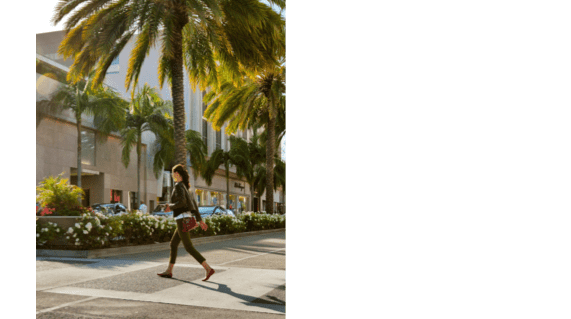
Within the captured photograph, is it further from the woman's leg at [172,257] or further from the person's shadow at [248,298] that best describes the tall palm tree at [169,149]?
the person's shadow at [248,298]

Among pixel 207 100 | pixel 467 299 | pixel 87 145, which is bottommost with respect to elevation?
pixel 467 299

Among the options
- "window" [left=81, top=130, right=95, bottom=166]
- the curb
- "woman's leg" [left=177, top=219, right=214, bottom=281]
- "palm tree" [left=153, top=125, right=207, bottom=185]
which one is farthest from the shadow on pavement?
"palm tree" [left=153, top=125, right=207, bottom=185]

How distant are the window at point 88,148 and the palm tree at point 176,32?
31.1 ft

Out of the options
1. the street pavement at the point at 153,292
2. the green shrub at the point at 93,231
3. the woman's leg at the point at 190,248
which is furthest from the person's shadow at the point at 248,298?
the green shrub at the point at 93,231

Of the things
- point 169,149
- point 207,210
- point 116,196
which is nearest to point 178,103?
point 207,210

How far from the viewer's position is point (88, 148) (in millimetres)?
22391

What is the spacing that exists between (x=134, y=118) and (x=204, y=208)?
717 cm

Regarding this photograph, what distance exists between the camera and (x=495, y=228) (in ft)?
9.25

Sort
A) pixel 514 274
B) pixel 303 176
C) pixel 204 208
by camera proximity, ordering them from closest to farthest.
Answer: pixel 514 274 < pixel 303 176 < pixel 204 208

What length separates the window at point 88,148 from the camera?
20.7 meters

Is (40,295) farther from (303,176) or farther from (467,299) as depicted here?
(467,299)

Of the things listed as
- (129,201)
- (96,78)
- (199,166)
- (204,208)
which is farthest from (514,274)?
(129,201)

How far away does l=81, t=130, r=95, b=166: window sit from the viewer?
2067 cm

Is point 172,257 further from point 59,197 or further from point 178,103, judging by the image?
point 178,103
